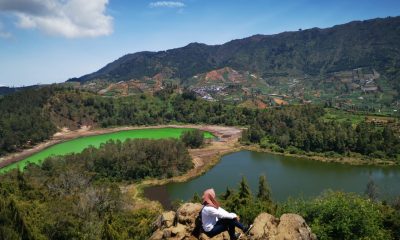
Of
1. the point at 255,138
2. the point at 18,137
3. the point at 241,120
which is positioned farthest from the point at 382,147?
the point at 18,137

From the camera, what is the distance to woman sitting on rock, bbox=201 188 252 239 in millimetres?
13117

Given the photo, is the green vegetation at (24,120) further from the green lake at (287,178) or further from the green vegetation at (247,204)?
the green vegetation at (247,204)

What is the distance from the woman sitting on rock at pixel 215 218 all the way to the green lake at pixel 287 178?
52.3 m

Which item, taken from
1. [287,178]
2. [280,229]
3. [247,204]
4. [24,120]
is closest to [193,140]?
[287,178]

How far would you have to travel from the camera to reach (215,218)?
13375mm

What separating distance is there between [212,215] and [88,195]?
33.7 m

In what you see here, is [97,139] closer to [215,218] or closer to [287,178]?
[287,178]

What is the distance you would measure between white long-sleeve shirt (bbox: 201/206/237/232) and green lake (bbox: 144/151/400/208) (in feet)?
172

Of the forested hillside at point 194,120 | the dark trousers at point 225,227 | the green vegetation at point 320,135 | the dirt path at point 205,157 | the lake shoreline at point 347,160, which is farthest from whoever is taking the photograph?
the forested hillside at point 194,120

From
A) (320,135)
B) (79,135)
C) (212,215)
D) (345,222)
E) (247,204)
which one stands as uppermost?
(212,215)

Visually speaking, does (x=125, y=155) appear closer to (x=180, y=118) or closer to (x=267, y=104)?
(x=180, y=118)

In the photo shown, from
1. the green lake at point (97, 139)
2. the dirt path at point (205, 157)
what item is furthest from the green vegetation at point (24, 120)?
the dirt path at point (205, 157)

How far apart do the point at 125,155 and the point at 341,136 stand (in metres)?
59.0

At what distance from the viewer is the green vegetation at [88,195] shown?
108 feet
